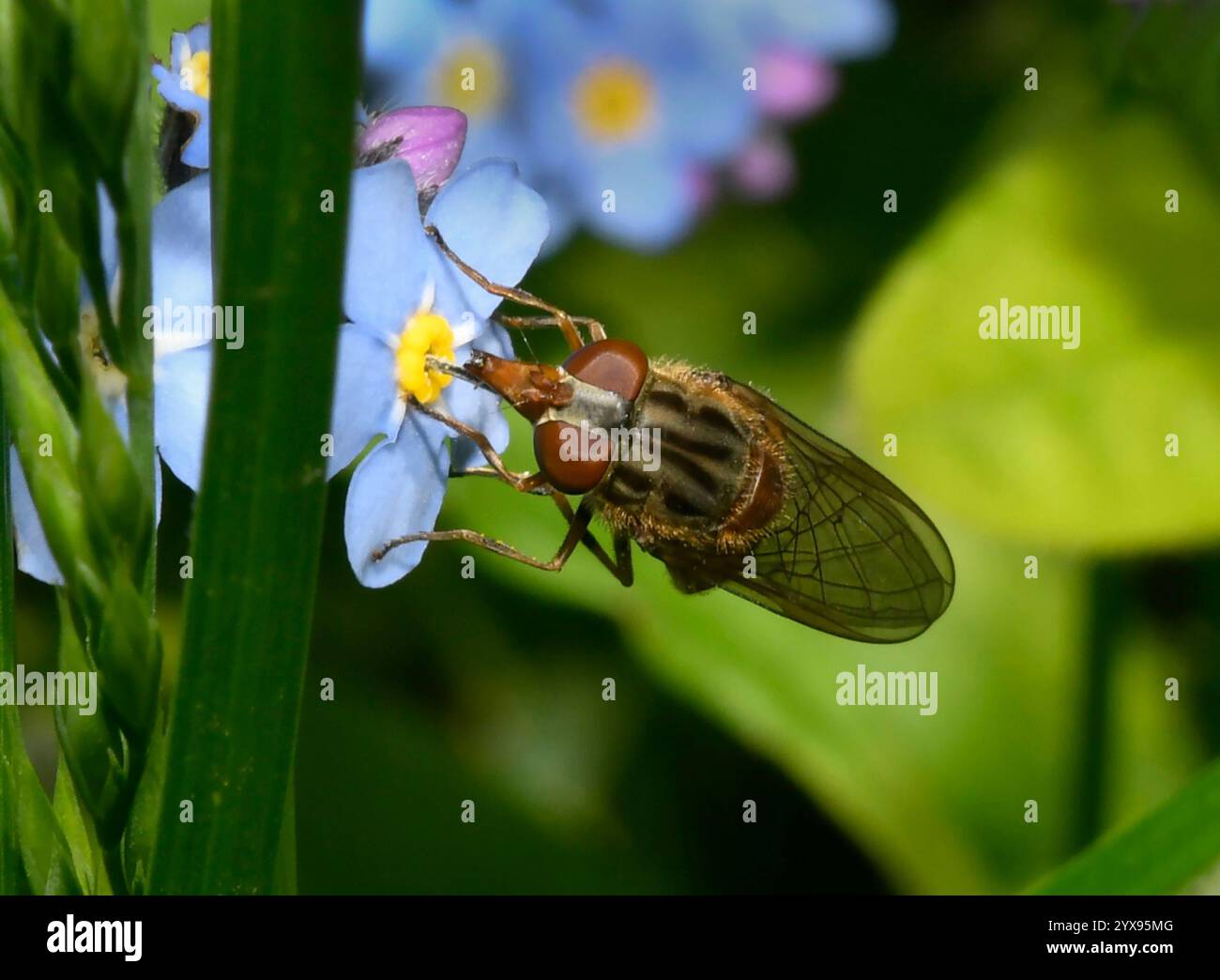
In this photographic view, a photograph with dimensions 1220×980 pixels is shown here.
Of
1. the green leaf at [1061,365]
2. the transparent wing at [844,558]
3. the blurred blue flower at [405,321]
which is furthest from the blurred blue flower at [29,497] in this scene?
the green leaf at [1061,365]

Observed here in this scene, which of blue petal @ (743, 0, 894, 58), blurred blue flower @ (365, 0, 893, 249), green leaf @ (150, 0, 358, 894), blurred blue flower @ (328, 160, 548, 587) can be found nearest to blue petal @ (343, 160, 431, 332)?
blurred blue flower @ (328, 160, 548, 587)

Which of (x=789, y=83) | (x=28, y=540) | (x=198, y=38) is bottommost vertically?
(x=28, y=540)

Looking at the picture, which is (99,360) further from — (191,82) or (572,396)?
(572,396)

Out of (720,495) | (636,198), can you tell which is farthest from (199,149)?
(636,198)

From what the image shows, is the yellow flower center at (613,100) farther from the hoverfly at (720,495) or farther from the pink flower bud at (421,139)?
the pink flower bud at (421,139)

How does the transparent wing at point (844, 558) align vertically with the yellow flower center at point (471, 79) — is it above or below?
below
